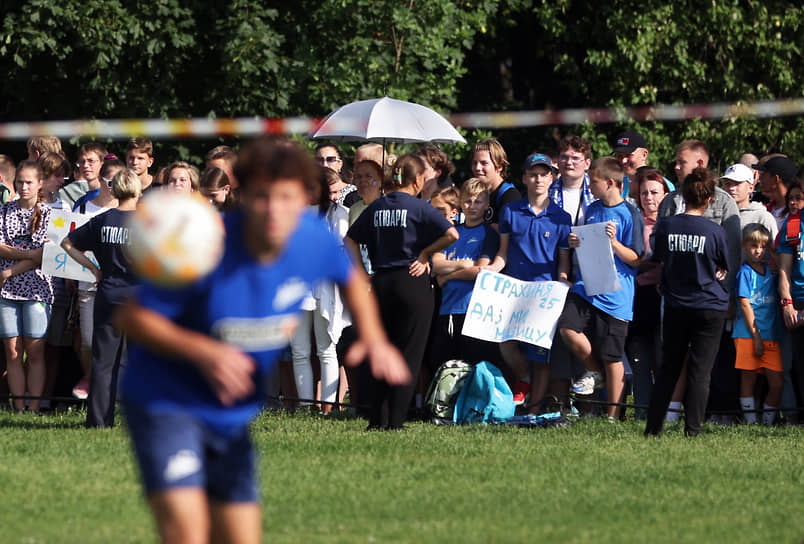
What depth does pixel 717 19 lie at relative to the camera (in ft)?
75.5

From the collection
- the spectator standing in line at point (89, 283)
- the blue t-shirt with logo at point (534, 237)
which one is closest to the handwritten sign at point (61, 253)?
the spectator standing in line at point (89, 283)

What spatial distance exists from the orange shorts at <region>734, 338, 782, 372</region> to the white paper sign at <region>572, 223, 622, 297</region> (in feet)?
4.74

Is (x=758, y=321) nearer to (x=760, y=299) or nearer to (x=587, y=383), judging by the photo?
(x=760, y=299)

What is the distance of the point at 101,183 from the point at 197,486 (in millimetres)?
7744

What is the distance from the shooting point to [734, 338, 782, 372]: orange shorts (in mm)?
11922

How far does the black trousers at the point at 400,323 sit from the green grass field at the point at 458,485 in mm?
243

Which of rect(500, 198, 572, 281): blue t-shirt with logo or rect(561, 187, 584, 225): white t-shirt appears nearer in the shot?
rect(500, 198, 572, 281): blue t-shirt with logo

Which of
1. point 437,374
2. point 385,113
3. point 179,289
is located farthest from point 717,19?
point 179,289

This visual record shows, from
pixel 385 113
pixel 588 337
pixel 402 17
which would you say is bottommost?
pixel 588 337

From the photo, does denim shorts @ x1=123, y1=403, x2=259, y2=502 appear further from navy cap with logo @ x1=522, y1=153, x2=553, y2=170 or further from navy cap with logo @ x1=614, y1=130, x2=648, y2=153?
navy cap with logo @ x1=614, y1=130, x2=648, y2=153

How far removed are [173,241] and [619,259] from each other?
24.7 ft

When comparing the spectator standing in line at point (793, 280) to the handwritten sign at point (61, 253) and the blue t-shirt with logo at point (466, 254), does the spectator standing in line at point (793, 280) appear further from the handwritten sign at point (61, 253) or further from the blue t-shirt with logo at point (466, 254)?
the handwritten sign at point (61, 253)

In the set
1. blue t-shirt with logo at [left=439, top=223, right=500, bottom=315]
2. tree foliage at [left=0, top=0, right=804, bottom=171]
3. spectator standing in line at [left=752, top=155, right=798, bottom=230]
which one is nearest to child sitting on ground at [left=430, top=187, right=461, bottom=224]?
blue t-shirt with logo at [left=439, top=223, right=500, bottom=315]

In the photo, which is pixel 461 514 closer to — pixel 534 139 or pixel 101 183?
pixel 101 183
